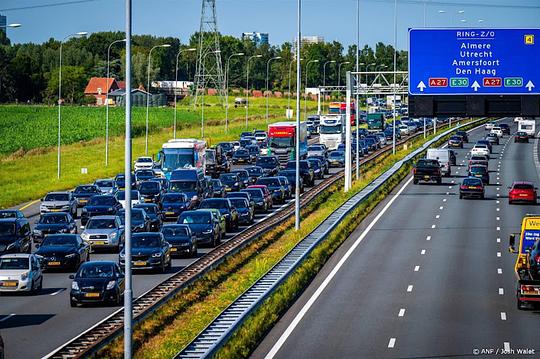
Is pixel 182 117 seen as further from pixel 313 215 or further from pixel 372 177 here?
pixel 313 215

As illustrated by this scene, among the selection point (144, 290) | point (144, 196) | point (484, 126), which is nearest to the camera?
point (144, 290)

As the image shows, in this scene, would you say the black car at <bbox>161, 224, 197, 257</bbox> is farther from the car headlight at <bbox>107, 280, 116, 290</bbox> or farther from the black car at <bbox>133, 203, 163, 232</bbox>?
the car headlight at <bbox>107, 280, 116, 290</bbox>

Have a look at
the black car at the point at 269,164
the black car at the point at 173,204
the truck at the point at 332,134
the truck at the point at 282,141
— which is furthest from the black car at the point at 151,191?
the truck at the point at 332,134

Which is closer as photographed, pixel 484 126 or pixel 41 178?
pixel 41 178

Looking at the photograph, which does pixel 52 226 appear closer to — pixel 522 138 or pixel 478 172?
pixel 478 172

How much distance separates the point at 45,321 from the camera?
32.3 m

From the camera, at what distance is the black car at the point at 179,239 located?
4650cm

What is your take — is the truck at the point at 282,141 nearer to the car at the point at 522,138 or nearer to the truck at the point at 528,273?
the car at the point at 522,138

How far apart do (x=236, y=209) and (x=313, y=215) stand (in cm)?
433

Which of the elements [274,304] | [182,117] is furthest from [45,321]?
[182,117]

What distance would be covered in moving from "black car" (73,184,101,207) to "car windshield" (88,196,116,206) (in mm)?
6171

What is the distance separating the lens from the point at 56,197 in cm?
6219

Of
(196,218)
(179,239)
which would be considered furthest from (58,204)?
(179,239)

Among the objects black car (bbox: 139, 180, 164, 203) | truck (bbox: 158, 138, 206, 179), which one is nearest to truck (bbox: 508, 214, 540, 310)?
black car (bbox: 139, 180, 164, 203)
